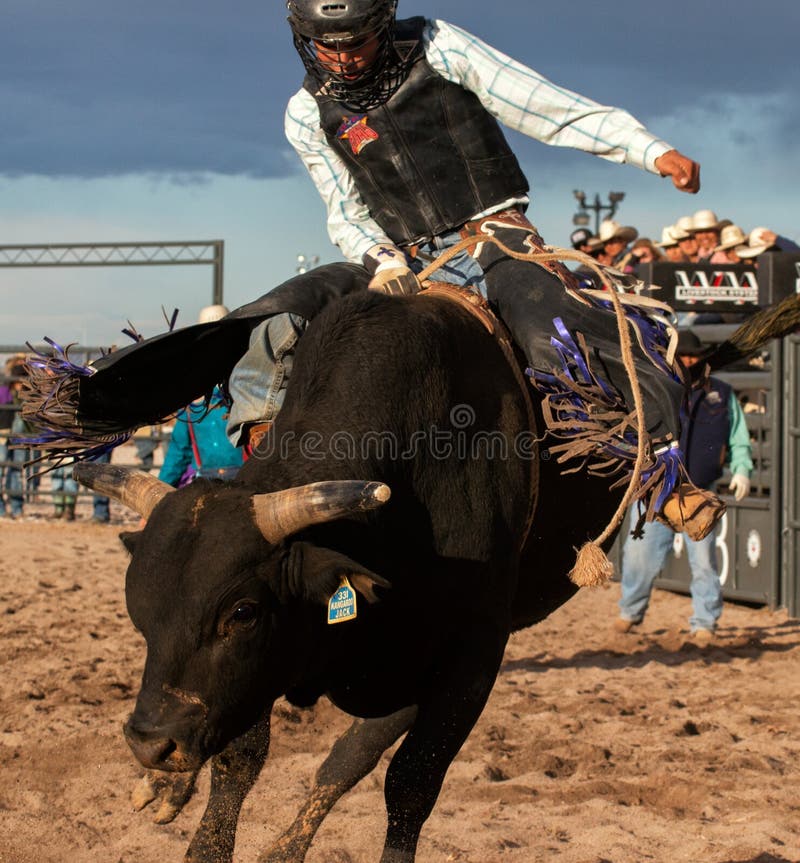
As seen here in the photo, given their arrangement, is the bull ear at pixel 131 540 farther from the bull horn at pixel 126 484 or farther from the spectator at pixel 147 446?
the spectator at pixel 147 446

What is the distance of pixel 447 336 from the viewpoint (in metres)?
3.65

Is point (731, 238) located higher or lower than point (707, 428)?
higher

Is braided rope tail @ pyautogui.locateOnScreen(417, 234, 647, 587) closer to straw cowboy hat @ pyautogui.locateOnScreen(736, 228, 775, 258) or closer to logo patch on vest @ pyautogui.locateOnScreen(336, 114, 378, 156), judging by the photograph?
logo patch on vest @ pyautogui.locateOnScreen(336, 114, 378, 156)

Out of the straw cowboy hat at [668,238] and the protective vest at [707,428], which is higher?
the straw cowboy hat at [668,238]

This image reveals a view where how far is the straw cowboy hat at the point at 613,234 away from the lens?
1118 cm

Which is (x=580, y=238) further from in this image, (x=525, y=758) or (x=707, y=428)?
(x=525, y=758)

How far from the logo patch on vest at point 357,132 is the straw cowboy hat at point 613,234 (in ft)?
24.2

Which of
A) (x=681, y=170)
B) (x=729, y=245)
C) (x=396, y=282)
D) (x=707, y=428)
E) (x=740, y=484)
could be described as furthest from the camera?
(x=729, y=245)

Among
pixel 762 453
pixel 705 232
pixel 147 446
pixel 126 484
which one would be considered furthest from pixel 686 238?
pixel 126 484

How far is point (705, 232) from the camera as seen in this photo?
11305 mm

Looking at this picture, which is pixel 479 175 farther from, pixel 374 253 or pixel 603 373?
pixel 603 373

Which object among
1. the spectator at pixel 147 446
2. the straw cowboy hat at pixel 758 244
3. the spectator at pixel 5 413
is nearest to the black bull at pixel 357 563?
the straw cowboy hat at pixel 758 244

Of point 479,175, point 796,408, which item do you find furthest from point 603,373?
point 796,408

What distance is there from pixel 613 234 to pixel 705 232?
3.02 feet
